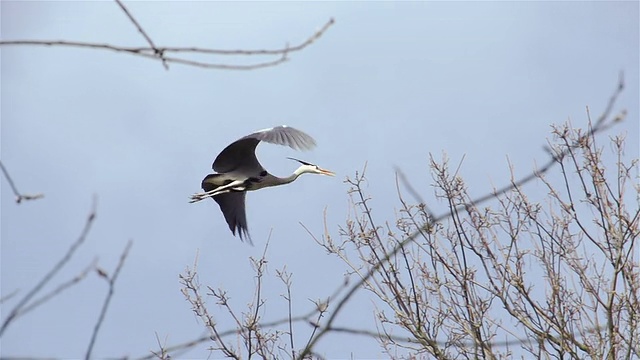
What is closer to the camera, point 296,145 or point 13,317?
point 13,317

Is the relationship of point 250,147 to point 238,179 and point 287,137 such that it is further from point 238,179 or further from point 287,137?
point 287,137

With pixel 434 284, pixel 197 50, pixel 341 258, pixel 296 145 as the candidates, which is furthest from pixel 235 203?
pixel 197 50

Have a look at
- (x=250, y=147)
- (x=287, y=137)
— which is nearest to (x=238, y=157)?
(x=250, y=147)

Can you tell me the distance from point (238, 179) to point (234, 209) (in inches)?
22.5

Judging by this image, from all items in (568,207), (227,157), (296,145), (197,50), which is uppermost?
(227,157)

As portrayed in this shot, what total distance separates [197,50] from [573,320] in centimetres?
491

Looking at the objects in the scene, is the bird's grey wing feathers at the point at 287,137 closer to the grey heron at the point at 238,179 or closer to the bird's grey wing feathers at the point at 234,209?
the grey heron at the point at 238,179

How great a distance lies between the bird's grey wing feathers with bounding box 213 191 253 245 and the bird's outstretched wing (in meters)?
0.47

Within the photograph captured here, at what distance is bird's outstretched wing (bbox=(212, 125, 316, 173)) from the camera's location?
7.18 meters

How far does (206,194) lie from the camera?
8109 millimetres

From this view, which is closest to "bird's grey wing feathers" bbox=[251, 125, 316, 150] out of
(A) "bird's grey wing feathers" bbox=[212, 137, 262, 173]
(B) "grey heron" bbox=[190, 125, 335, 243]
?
(B) "grey heron" bbox=[190, 125, 335, 243]

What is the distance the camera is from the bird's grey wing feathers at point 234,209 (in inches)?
346

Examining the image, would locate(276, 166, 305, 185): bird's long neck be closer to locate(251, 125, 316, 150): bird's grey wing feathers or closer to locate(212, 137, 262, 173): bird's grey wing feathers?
locate(212, 137, 262, 173): bird's grey wing feathers

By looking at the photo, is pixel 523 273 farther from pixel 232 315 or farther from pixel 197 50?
pixel 197 50
